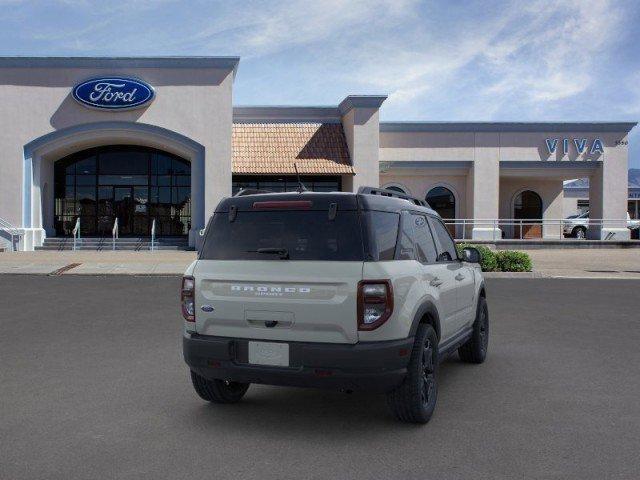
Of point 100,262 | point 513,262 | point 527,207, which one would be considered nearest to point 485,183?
point 527,207


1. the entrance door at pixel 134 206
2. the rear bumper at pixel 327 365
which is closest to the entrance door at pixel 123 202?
the entrance door at pixel 134 206

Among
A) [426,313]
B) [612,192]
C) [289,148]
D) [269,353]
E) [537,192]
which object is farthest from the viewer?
[537,192]

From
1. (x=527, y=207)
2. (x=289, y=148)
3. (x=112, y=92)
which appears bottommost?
(x=527, y=207)

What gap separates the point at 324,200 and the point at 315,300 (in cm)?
78

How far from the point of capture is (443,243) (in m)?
6.36

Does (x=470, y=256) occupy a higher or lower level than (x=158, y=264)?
higher

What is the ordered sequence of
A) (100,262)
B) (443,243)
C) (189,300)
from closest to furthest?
(189,300), (443,243), (100,262)

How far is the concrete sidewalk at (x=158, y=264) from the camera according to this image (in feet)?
59.9

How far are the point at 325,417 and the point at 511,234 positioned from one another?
3086cm

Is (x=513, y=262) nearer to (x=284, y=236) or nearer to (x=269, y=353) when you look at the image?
(x=284, y=236)

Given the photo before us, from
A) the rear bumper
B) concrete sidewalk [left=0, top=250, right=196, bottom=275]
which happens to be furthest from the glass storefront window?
the rear bumper

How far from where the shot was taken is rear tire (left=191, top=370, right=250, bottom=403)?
5.25m

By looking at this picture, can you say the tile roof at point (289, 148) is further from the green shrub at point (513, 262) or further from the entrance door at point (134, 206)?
the green shrub at point (513, 262)

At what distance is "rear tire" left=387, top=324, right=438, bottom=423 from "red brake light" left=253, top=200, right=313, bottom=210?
1309 mm
